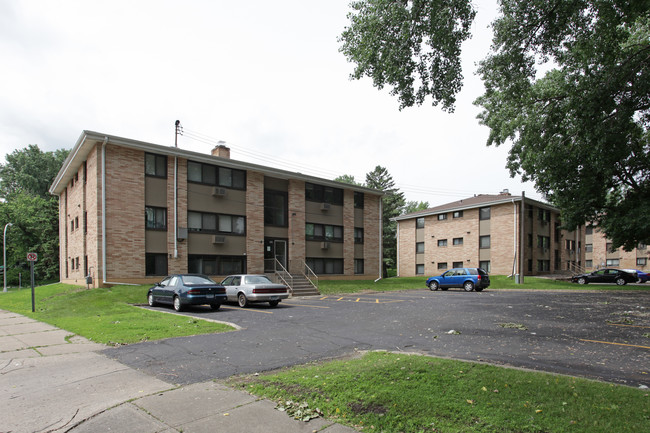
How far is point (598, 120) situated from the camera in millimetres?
13070

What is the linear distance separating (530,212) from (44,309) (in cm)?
4027

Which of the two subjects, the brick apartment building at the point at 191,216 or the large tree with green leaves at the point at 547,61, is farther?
the brick apartment building at the point at 191,216

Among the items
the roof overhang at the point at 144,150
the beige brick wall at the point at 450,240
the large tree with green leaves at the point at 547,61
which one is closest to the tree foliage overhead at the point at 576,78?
the large tree with green leaves at the point at 547,61

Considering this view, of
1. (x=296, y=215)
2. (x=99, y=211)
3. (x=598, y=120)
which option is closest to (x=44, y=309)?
(x=99, y=211)

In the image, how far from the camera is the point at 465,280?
86.7ft

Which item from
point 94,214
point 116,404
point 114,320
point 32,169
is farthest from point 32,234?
point 116,404

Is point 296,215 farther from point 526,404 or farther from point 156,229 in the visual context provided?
point 526,404

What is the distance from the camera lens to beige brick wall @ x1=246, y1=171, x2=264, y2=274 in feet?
84.9

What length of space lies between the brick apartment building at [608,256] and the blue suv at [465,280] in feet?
134

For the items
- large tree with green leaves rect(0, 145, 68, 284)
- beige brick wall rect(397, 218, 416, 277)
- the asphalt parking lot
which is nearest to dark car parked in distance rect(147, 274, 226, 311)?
the asphalt parking lot

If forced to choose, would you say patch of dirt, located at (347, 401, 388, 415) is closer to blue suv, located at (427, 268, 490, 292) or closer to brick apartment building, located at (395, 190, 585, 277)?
blue suv, located at (427, 268, 490, 292)

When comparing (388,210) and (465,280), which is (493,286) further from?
(388,210)

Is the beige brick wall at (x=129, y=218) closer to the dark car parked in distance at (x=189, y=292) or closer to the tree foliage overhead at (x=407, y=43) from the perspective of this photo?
the dark car parked in distance at (x=189, y=292)

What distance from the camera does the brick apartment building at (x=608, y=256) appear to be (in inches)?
2258
